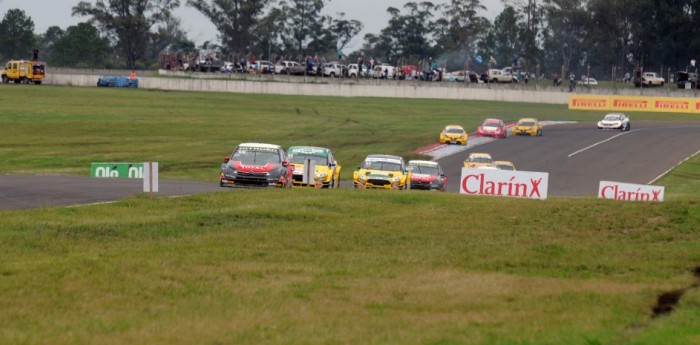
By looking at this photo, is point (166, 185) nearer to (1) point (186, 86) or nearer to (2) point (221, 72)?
(1) point (186, 86)

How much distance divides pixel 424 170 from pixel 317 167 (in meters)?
4.88

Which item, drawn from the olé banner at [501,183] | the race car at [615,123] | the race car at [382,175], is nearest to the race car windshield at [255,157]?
the race car at [382,175]

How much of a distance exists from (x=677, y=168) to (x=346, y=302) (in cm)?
3941

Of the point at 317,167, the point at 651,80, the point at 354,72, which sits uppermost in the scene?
the point at 651,80

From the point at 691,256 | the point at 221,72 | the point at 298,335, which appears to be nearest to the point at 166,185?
the point at 691,256

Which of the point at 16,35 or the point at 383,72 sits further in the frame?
the point at 16,35

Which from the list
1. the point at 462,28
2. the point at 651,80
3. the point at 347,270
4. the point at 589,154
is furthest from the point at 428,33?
the point at 347,270

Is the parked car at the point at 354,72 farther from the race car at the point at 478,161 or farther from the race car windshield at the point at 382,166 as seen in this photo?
the race car windshield at the point at 382,166

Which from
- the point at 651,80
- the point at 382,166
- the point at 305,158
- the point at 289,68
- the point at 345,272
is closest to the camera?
the point at 345,272

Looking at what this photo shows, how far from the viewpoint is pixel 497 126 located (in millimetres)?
64938

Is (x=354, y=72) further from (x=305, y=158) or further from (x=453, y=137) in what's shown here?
(x=305, y=158)

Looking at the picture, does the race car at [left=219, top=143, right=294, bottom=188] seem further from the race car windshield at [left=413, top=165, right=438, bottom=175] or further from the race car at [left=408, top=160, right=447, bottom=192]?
the race car windshield at [left=413, top=165, right=438, bottom=175]

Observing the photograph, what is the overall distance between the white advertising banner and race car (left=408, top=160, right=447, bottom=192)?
6.51 m

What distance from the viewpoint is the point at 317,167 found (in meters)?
32.7
